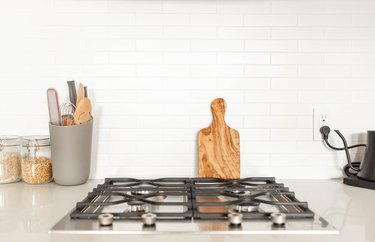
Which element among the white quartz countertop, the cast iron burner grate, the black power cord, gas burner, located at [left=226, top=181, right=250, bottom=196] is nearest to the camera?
the white quartz countertop

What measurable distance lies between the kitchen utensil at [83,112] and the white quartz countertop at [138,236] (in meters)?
0.24

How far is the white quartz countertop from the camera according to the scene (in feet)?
3.61

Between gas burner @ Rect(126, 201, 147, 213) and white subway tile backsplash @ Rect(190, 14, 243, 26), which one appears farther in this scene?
white subway tile backsplash @ Rect(190, 14, 243, 26)

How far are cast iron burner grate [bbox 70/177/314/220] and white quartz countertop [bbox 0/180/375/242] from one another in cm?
7

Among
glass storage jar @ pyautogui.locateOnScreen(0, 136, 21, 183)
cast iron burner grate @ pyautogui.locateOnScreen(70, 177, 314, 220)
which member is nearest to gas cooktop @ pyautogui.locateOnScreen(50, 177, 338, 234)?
cast iron burner grate @ pyautogui.locateOnScreen(70, 177, 314, 220)

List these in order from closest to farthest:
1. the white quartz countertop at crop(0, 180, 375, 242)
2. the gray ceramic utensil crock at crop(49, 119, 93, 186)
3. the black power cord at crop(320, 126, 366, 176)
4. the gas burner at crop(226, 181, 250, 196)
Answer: the white quartz countertop at crop(0, 180, 375, 242), the gas burner at crop(226, 181, 250, 196), the gray ceramic utensil crock at crop(49, 119, 93, 186), the black power cord at crop(320, 126, 366, 176)

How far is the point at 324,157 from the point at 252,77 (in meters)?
0.42

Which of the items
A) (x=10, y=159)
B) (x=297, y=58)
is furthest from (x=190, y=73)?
(x=10, y=159)

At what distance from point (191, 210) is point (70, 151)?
56cm

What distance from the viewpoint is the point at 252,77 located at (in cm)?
182

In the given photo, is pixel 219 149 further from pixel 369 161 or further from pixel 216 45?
pixel 369 161

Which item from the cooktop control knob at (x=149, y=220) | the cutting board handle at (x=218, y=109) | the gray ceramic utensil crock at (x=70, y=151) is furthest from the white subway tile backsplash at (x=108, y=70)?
the cooktop control knob at (x=149, y=220)

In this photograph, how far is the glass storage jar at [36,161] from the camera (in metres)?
1.68

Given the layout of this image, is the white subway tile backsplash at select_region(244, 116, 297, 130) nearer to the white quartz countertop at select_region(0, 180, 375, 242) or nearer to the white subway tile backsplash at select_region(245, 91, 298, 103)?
the white subway tile backsplash at select_region(245, 91, 298, 103)
